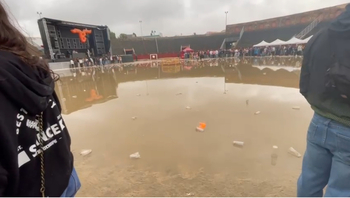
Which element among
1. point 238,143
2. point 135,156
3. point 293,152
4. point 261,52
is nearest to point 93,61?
point 261,52

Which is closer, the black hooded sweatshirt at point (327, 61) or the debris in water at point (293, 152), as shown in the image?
the black hooded sweatshirt at point (327, 61)

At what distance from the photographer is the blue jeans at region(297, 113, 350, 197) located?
3.43 feet

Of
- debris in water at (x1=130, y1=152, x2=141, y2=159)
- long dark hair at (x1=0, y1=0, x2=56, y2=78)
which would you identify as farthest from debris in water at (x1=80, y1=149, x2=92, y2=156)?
long dark hair at (x1=0, y1=0, x2=56, y2=78)

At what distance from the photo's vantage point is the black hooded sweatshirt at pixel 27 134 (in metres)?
0.52

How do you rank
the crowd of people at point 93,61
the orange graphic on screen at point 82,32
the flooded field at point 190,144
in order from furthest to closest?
the orange graphic on screen at point 82,32 → the crowd of people at point 93,61 → the flooded field at point 190,144

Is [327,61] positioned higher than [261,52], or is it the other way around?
[327,61]

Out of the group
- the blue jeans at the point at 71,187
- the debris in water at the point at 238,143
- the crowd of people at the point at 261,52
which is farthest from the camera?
the crowd of people at the point at 261,52

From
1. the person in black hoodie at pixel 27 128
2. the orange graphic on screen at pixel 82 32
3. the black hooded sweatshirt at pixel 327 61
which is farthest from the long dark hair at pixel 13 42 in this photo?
the orange graphic on screen at pixel 82 32

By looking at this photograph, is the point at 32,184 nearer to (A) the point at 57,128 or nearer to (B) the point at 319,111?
(A) the point at 57,128

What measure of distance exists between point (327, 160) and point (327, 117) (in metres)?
0.28

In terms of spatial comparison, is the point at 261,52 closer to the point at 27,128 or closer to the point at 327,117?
the point at 327,117

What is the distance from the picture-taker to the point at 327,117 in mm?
1136

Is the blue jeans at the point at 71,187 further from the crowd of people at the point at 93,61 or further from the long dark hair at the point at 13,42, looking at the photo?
the crowd of people at the point at 93,61

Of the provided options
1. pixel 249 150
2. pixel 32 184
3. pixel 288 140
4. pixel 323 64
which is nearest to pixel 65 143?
pixel 32 184
